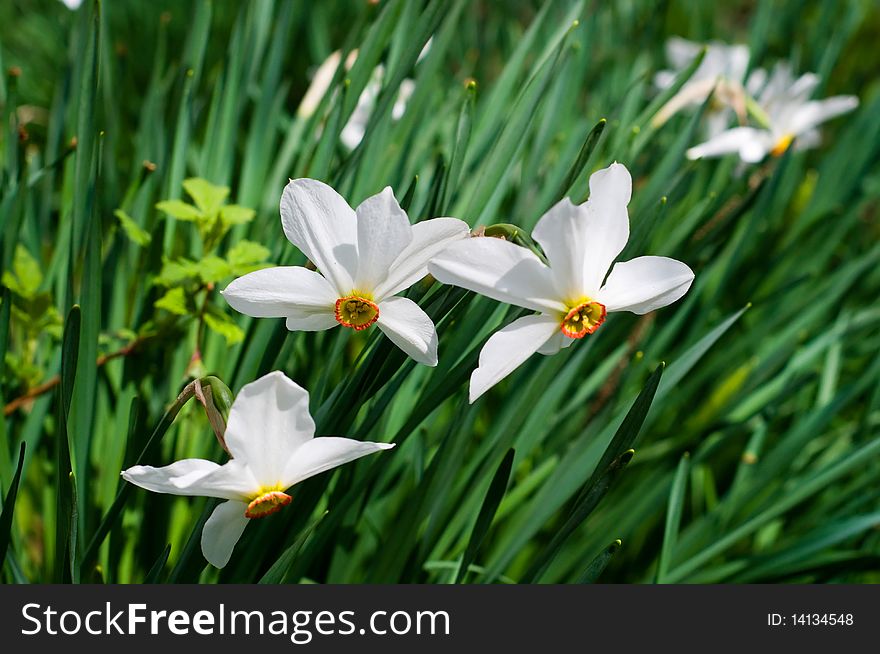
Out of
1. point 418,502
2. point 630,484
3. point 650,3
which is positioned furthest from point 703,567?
point 650,3

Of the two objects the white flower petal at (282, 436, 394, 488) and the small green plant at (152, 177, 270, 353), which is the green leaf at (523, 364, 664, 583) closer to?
the white flower petal at (282, 436, 394, 488)

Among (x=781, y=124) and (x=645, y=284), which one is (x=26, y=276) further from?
(x=781, y=124)

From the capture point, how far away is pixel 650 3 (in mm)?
2201

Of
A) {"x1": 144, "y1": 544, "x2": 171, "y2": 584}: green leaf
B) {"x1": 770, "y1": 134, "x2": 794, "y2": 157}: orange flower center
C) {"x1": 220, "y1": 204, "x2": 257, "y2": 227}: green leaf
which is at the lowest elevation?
{"x1": 144, "y1": 544, "x2": 171, "y2": 584}: green leaf

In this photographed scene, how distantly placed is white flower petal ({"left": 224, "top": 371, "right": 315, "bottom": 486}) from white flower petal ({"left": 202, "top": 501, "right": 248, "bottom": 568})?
0.05 metres

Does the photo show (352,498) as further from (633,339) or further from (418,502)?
(633,339)

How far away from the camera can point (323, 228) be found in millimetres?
592

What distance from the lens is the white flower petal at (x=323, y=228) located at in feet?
1.92

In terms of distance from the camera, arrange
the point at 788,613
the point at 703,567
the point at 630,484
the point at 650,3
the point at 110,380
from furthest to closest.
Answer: the point at 650,3
the point at 630,484
the point at 703,567
the point at 110,380
the point at 788,613

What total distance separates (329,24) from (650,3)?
35.4 inches

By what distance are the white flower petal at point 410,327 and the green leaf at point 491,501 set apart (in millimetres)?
175

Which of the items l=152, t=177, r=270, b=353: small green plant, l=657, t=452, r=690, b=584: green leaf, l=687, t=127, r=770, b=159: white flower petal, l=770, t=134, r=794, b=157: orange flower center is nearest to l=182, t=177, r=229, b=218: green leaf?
l=152, t=177, r=270, b=353: small green plant

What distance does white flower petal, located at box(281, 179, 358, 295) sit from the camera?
58 centimetres

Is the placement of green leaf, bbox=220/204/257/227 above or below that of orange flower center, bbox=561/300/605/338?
above
